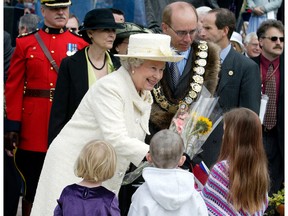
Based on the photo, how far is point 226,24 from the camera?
9078mm

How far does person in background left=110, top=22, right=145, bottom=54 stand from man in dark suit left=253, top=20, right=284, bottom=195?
192cm

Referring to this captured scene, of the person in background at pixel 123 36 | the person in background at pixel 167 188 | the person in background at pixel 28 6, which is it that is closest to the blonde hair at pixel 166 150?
the person in background at pixel 167 188

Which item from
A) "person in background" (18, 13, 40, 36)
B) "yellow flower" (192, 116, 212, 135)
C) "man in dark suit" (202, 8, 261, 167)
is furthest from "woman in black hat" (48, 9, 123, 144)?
"person in background" (18, 13, 40, 36)

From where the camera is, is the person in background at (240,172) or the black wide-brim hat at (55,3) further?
the black wide-brim hat at (55,3)

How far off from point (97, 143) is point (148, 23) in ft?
15.3

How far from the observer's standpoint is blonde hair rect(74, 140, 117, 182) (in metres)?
5.97

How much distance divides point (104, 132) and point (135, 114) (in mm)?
362

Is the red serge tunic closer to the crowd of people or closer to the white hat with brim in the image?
the crowd of people

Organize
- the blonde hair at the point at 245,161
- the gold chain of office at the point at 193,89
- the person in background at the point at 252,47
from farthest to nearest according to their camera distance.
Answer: the person in background at the point at 252,47
the gold chain of office at the point at 193,89
the blonde hair at the point at 245,161

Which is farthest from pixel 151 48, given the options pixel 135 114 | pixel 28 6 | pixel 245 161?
pixel 28 6

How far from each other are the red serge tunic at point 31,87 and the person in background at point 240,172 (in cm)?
255

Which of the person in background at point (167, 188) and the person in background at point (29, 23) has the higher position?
the person in background at point (167, 188)

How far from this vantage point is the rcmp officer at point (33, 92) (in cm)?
854

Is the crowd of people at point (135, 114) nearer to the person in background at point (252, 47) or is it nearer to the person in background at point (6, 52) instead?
the person in background at point (6, 52)
